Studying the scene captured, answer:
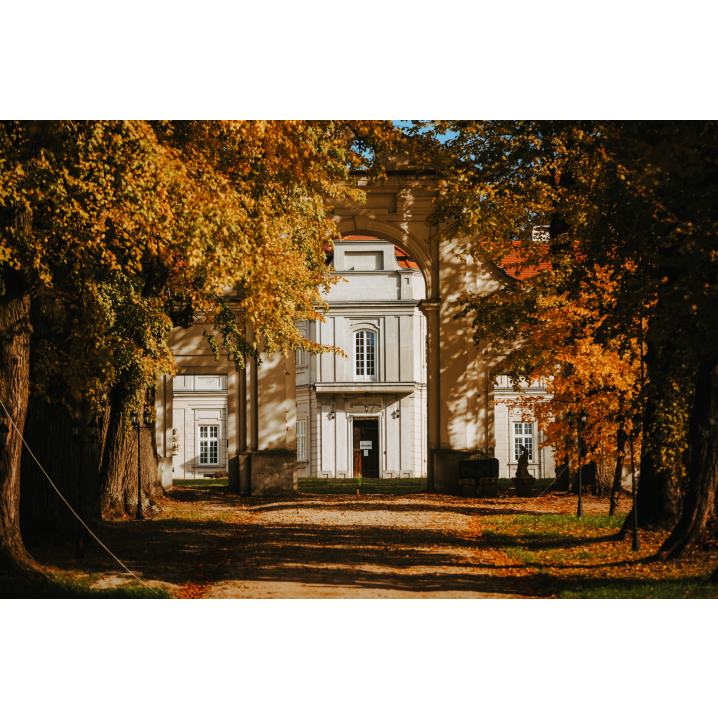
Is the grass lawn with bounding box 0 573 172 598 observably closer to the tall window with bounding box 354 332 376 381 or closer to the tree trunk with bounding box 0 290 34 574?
the tree trunk with bounding box 0 290 34 574

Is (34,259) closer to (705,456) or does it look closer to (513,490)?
(705,456)

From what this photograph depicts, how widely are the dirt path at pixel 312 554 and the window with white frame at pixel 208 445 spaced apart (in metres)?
20.8

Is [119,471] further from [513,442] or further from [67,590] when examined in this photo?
[513,442]

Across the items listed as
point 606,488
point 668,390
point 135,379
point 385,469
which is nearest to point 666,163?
point 668,390

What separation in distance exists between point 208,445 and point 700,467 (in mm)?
27992

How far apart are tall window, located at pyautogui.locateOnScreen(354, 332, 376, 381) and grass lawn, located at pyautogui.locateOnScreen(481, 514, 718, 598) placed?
20.2 meters

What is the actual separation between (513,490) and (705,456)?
32.7ft

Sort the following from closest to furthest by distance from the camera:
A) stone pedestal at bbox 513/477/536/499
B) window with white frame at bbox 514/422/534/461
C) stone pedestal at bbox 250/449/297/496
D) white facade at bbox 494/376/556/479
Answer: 1. stone pedestal at bbox 250/449/297/496
2. stone pedestal at bbox 513/477/536/499
3. white facade at bbox 494/376/556/479
4. window with white frame at bbox 514/422/534/461

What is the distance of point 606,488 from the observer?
14734 millimetres

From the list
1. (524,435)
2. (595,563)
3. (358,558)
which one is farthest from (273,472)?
(524,435)

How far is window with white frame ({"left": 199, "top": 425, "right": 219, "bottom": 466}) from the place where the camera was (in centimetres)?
3394

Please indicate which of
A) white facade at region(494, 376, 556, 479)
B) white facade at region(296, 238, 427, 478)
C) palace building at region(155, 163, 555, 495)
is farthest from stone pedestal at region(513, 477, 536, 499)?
white facade at region(296, 238, 427, 478)

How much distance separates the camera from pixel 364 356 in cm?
3138

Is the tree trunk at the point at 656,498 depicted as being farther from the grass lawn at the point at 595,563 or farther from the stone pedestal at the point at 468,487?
the stone pedestal at the point at 468,487
